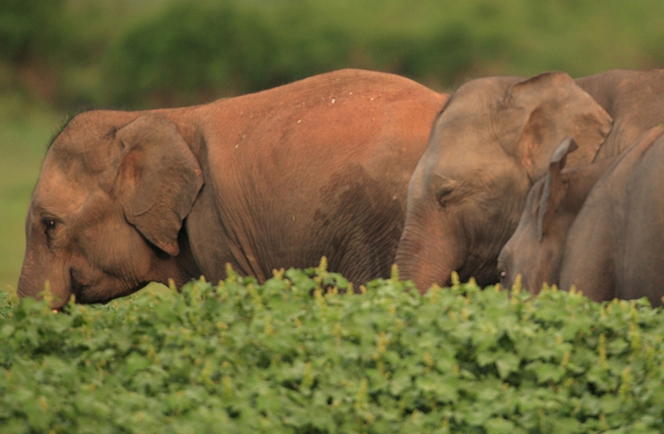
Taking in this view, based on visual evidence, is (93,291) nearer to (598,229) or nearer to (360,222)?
(360,222)

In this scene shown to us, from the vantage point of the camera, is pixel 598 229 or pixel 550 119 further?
pixel 550 119

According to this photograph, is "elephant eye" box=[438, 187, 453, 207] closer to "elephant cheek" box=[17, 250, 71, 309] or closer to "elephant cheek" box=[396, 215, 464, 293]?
"elephant cheek" box=[396, 215, 464, 293]

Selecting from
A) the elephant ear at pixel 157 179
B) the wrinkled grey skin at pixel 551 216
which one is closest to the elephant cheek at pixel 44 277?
the elephant ear at pixel 157 179

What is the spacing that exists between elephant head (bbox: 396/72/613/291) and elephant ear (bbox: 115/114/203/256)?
156cm

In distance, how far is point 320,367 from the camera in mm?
4141

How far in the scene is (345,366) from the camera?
4.16 metres

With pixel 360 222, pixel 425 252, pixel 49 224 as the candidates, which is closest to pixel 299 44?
pixel 49 224

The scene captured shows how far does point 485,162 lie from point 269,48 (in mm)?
22309

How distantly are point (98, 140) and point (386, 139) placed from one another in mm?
1846

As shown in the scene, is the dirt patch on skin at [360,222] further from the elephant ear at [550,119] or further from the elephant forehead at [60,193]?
the elephant forehead at [60,193]

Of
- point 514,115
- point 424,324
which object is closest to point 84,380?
point 424,324

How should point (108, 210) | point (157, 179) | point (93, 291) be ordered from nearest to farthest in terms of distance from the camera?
point (157, 179), point (108, 210), point (93, 291)

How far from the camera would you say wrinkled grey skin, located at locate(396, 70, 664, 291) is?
5.91 meters

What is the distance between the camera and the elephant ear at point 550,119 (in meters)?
5.88
